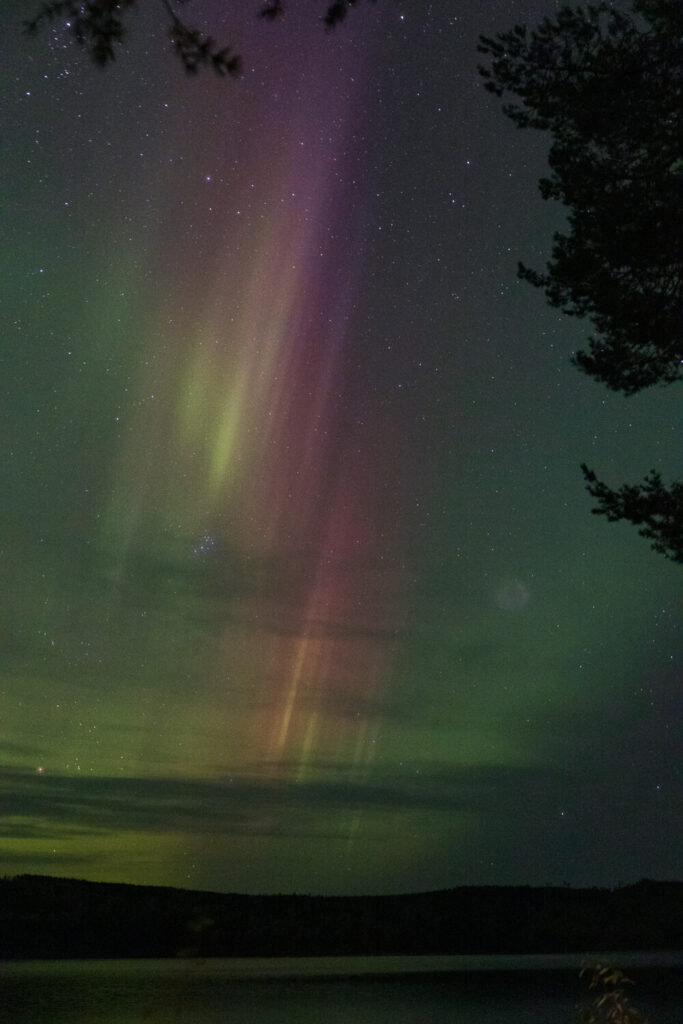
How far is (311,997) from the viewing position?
94.2 m

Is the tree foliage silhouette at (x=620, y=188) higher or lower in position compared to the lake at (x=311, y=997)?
higher

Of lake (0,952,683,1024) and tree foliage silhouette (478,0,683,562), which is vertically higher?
tree foliage silhouette (478,0,683,562)

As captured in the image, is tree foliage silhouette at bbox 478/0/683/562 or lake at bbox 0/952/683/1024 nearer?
tree foliage silhouette at bbox 478/0/683/562

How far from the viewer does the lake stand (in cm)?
6650

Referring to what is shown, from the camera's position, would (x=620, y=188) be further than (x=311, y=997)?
No

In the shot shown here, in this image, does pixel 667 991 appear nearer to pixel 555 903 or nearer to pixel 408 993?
pixel 408 993

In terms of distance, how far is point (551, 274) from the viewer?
15383 mm

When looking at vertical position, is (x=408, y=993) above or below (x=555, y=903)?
below

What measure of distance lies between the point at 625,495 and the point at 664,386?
5.61 feet

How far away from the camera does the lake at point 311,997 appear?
66.5 meters

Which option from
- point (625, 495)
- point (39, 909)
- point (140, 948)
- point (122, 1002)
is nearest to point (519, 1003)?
point (122, 1002)

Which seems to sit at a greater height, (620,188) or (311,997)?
(620,188)

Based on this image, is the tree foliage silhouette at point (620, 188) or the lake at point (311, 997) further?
the lake at point (311, 997)

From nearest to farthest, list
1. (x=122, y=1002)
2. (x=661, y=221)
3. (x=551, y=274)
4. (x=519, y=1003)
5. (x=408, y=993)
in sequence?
(x=661, y=221) < (x=551, y=274) < (x=519, y=1003) < (x=122, y=1002) < (x=408, y=993)
